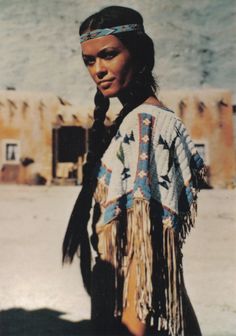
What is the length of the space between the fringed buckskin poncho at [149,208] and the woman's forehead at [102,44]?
0.32 m

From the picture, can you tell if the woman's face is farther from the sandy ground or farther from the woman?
the sandy ground

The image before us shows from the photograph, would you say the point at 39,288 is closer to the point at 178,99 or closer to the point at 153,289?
the point at 153,289

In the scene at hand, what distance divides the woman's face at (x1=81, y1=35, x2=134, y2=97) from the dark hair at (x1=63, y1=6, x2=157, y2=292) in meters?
0.03

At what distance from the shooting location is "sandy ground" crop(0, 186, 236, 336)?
2658mm

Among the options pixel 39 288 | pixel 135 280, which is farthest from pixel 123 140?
pixel 39 288

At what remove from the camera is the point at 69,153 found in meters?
2.81

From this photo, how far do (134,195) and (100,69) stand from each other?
0.64 meters

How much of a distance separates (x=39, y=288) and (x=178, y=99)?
1275mm

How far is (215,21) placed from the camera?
2.90 meters

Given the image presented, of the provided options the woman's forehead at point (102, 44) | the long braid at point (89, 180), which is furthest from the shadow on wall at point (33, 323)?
the woman's forehead at point (102, 44)

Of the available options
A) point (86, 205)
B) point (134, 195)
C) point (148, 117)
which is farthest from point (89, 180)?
point (148, 117)

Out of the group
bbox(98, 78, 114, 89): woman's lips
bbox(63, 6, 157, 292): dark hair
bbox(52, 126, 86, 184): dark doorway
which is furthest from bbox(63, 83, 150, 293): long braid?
bbox(52, 126, 86, 184): dark doorway

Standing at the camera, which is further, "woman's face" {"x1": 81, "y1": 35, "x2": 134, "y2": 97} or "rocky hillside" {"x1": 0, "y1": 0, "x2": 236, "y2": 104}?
"rocky hillside" {"x1": 0, "y1": 0, "x2": 236, "y2": 104}

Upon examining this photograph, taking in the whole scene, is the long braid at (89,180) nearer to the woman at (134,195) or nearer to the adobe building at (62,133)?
the woman at (134,195)
